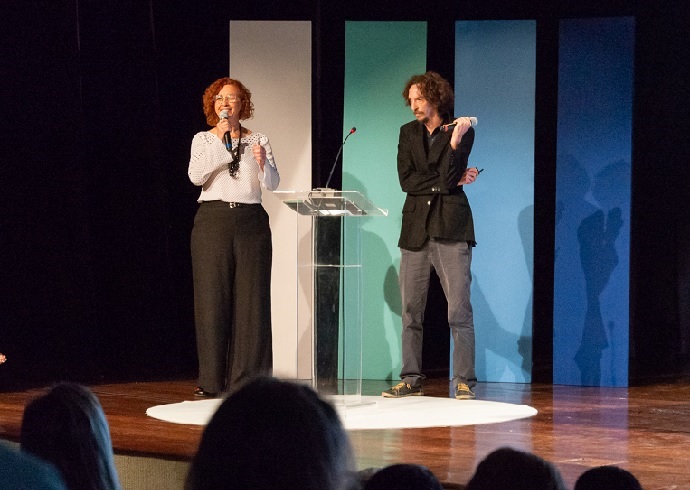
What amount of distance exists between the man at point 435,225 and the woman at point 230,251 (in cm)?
71

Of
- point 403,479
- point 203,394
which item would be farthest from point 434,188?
point 403,479

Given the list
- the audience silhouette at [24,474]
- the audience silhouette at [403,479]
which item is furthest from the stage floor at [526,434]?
the audience silhouette at [24,474]

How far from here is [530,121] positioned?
6191 mm

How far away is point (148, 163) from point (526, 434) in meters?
3.14

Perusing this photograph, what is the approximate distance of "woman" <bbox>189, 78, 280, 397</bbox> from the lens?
5.30 metres

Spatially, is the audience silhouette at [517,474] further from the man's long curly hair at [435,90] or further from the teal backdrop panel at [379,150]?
the teal backdrop panel at [379,150]

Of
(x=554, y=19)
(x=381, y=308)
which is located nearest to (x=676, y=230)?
(x=554, y=19)

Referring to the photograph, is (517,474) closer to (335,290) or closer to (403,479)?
(403,479)

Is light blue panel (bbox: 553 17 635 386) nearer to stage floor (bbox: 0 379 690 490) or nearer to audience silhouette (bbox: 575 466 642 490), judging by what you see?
stage floor (bbox: 0 379 690 490)

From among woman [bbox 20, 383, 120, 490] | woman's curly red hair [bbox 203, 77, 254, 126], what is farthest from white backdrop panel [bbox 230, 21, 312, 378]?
woman [bbox 20, 383, 120, 490]

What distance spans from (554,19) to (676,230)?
1.62 m

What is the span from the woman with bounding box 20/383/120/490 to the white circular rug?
2.61 m

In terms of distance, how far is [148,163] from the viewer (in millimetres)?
6359

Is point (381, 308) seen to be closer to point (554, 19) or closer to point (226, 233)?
point (226, 233)
